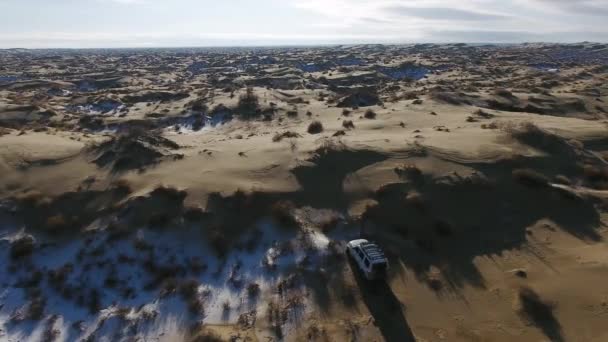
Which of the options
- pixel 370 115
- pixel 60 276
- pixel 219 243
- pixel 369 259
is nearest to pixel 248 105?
pixel 370 115

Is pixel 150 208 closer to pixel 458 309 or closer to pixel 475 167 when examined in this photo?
pixel 458 309

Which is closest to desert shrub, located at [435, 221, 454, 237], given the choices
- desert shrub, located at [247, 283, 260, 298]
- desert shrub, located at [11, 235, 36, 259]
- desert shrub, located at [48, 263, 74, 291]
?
desert shrub, located at [247, 283, 260, 298]

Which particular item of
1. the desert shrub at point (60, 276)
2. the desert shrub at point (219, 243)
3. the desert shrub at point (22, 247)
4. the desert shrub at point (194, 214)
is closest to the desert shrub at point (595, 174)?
the desert shrub at point (219, 243)

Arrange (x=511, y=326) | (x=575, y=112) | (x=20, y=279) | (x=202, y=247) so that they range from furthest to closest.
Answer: (x=575, y=112) < (x=202, y=247) < (x=20, y=279) < (x=511, y=326)

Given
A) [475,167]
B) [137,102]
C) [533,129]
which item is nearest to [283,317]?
[475,167]

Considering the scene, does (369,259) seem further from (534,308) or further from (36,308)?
(36,308)

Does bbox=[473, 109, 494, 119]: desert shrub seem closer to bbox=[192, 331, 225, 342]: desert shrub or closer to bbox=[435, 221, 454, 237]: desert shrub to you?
bbox=[435, 221, 454, 237]: desert shrub
